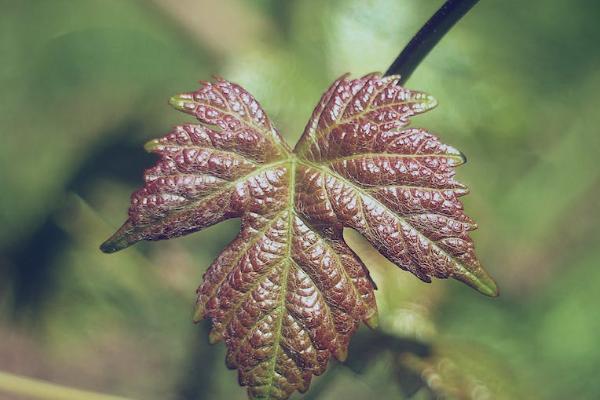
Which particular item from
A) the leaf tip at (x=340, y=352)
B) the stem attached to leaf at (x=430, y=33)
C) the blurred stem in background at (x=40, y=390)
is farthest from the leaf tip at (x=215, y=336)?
the blurred stem in background at (x=40, y=390)

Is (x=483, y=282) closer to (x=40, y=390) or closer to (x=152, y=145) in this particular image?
(x=152, y=145)

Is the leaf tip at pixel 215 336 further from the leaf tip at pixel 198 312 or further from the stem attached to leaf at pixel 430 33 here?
the stem attached to leaf at pixel 430 33

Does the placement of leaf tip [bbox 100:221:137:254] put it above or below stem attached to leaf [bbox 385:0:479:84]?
below

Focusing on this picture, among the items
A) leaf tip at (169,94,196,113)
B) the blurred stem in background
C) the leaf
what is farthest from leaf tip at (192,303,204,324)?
the blurred stem in background

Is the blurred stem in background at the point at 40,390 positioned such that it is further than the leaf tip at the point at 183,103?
Yes

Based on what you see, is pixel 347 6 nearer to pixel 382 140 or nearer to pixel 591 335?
pixel 382 140

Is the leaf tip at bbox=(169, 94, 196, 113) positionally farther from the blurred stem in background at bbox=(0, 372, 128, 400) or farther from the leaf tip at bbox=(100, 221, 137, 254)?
the blurred stem in background at bbox=(0, 372, 128, 400)

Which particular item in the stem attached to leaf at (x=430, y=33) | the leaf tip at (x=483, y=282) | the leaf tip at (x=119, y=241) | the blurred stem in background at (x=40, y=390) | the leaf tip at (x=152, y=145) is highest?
the stem attached to leaf at (x=430, y=33)

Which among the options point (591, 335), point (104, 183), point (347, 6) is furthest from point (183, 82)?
point (591, 335)
